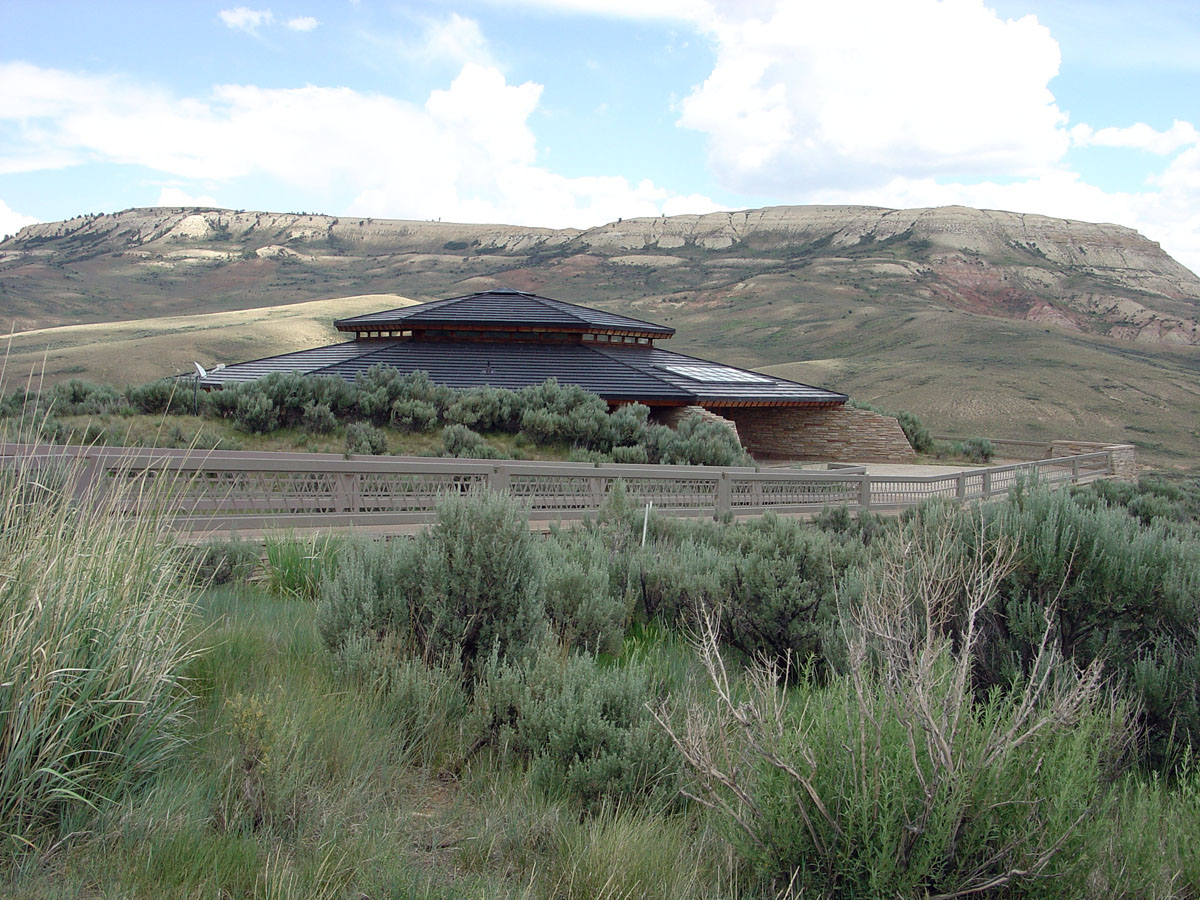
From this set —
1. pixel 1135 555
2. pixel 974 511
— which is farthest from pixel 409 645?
pixel 1135 555

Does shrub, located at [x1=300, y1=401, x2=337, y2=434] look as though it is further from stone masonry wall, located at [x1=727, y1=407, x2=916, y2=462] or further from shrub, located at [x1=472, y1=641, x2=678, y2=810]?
stone masonry wall, located at [x1=727, y1=407, x2=916, y2=462]

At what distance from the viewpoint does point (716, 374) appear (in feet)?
81.9

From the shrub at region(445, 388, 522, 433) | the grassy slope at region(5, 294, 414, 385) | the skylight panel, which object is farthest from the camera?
the grassy slope at region(5, 294, 414, 385)

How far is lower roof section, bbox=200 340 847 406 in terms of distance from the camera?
65.3 feet

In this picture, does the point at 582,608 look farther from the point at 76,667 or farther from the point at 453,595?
the point at 76,667

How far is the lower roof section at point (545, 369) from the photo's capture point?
19.9m

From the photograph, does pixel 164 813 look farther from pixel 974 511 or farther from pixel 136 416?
pixel 136 416

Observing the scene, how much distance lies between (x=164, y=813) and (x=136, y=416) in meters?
14.4

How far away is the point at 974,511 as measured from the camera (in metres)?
5.66

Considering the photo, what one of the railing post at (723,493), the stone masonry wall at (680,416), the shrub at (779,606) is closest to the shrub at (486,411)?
the stone masonry wall at (680,416)

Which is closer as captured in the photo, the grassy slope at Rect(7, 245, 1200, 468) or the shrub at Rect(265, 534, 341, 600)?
the shrub at Rect(265, 534, 341, 600)

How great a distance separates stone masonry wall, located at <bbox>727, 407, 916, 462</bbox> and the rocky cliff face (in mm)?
68953

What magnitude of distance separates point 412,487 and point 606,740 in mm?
7287

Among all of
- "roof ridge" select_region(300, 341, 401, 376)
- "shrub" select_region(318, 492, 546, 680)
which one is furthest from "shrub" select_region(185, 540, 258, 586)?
"roof ridge" select_region(300, 341, 401, 376)
